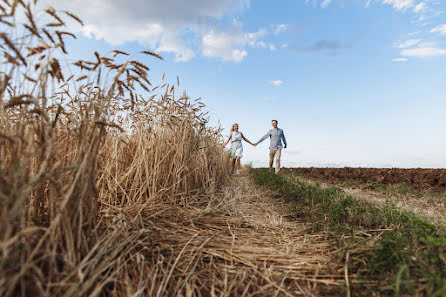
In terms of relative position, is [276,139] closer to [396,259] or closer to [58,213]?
[396,259]

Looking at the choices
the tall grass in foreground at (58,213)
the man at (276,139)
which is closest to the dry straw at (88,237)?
the tall grass in foreground at (58,213)

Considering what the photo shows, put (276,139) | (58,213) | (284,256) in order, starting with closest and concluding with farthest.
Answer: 1. (58,213)
2. (284,256)
3. (276,139)

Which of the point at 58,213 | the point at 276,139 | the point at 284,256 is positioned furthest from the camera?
the point at 276,139

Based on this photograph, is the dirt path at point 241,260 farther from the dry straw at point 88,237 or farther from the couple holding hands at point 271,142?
the couple holding hands at point 271,142

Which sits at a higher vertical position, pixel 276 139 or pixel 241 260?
pixel 276 139

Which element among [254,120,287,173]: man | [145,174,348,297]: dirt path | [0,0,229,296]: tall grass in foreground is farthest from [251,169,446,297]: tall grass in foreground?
[254,120,287,173]: man

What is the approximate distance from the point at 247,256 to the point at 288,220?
1517 millimetres

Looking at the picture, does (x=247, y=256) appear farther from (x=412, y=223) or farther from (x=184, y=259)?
(x=412, y=223)

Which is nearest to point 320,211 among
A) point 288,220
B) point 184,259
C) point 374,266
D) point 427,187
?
point 288,220

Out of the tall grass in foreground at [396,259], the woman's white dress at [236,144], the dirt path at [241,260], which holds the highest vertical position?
the woman's white dress at [236,144]

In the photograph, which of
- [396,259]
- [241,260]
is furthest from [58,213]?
[396,259]

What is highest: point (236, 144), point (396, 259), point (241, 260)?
point (236, 144)

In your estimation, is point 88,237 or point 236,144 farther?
point 236,144

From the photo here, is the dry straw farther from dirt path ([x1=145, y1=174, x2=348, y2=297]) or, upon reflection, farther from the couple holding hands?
the couple holding hands
